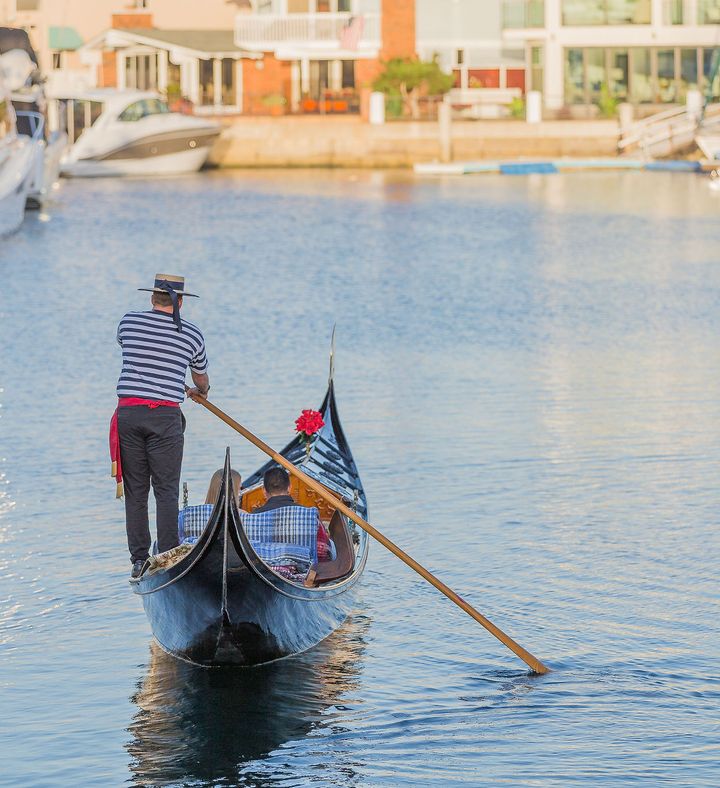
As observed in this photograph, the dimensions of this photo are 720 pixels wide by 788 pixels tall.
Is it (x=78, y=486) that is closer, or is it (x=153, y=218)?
(x=78, y=486)

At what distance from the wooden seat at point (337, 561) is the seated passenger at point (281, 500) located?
8cm

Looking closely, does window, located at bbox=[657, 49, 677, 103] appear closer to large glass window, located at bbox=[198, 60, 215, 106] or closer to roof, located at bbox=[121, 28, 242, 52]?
roof, located at bbox=[121, 28, 242, 52]

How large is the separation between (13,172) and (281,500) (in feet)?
109

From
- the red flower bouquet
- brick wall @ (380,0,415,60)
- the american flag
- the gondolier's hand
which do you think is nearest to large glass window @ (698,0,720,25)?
brick wall @ (380,0,415,60)

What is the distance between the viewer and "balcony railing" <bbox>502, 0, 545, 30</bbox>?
6975 cm

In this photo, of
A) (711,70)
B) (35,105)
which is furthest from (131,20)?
(711,70)

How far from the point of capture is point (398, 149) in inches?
2549

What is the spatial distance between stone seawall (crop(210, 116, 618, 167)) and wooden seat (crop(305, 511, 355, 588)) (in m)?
53.0

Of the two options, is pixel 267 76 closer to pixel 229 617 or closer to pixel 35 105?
pixel 35 105

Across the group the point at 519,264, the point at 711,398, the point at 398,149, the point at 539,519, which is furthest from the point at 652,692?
the point at 398,149

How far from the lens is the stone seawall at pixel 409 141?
64.2 m

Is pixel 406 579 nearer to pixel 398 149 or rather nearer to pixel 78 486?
pixel 78 486

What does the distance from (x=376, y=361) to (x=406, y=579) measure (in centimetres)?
1026

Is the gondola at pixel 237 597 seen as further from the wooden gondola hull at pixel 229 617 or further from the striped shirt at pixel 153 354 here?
the striped shirt at pixel 153 354
